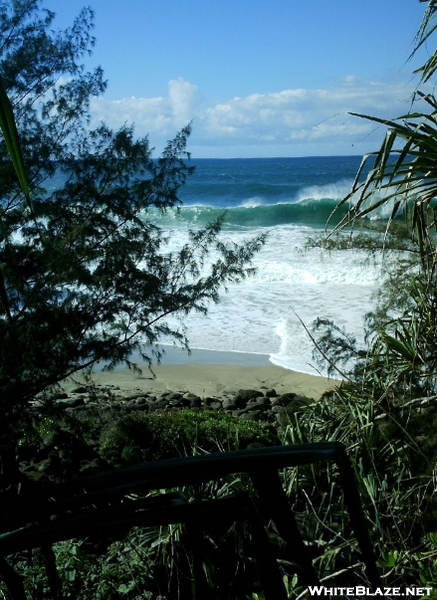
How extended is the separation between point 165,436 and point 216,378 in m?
4.62

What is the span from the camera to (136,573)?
147 inches

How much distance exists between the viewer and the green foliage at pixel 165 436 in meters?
6.36

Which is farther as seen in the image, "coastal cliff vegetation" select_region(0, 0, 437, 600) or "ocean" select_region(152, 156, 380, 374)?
"ocean" select_region(152, 156, 380, 374)

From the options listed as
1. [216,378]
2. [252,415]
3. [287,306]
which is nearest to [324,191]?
[287,306]

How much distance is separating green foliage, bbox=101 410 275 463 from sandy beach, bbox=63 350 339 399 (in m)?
3.38

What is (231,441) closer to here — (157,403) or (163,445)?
(163,445)

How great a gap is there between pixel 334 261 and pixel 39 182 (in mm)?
13644

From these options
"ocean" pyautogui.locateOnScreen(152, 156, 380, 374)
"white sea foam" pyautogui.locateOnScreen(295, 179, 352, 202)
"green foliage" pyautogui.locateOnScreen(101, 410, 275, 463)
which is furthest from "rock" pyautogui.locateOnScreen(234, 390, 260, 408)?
"white sea foam" pyautogui.locateOnScreen(295, 179, 352, 202)

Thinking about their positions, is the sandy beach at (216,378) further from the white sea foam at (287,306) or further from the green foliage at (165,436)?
the green foliage at (165,436)

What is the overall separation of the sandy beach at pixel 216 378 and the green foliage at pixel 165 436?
3.38 m

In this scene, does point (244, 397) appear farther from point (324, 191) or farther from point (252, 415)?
point (324, 191)

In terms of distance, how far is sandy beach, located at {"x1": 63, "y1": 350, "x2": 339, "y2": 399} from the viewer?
417 inches

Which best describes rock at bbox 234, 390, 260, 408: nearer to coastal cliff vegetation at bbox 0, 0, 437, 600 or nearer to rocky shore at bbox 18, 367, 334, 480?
rocky shore at bbox 18, 367, 334, 480

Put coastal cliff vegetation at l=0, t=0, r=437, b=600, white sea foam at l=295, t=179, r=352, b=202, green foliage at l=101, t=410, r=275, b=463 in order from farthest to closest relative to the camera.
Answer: white sea foam at l=295, t=179, r=352, b=202 → green foliage at l=101, t=410, r=275, b=463 → coastal cliff vegetation at l=0, t=0, r=437, b=600
